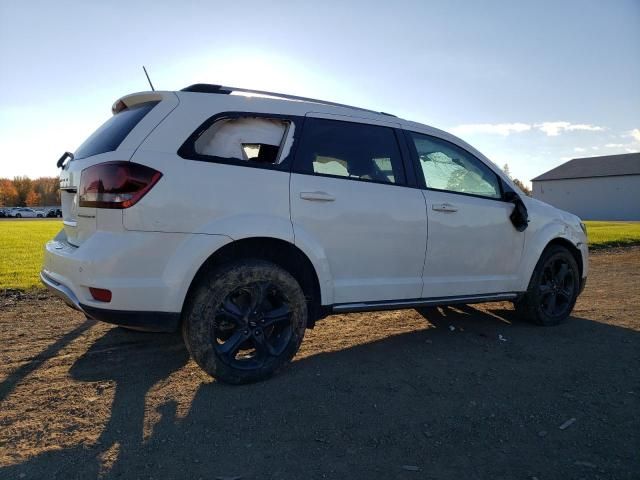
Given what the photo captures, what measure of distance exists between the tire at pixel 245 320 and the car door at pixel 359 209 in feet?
1.24

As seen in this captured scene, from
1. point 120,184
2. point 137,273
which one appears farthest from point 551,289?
point 120,184

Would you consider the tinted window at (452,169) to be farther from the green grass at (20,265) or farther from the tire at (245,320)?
the green grass at (20,265)

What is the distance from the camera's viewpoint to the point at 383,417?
2916mm

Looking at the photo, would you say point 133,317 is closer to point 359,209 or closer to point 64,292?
point 64,292

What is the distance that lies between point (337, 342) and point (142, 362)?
1.73 m

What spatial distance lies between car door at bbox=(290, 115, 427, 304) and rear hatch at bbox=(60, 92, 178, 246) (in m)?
1.07

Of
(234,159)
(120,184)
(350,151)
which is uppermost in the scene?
(350,151)

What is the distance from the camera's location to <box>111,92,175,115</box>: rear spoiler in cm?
341

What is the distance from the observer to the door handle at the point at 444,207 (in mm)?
4199

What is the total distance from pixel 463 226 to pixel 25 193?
113341 mm

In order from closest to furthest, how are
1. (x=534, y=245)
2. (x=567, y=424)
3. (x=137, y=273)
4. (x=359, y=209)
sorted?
(x=567, y=424), (x=137, y=273), (x=359, y=209), (x=534, y=245)

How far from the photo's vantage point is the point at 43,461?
2354mm

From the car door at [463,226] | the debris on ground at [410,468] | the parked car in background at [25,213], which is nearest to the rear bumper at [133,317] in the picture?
the debris on ground at [410,468]

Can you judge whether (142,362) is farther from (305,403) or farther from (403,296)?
(403,296)
